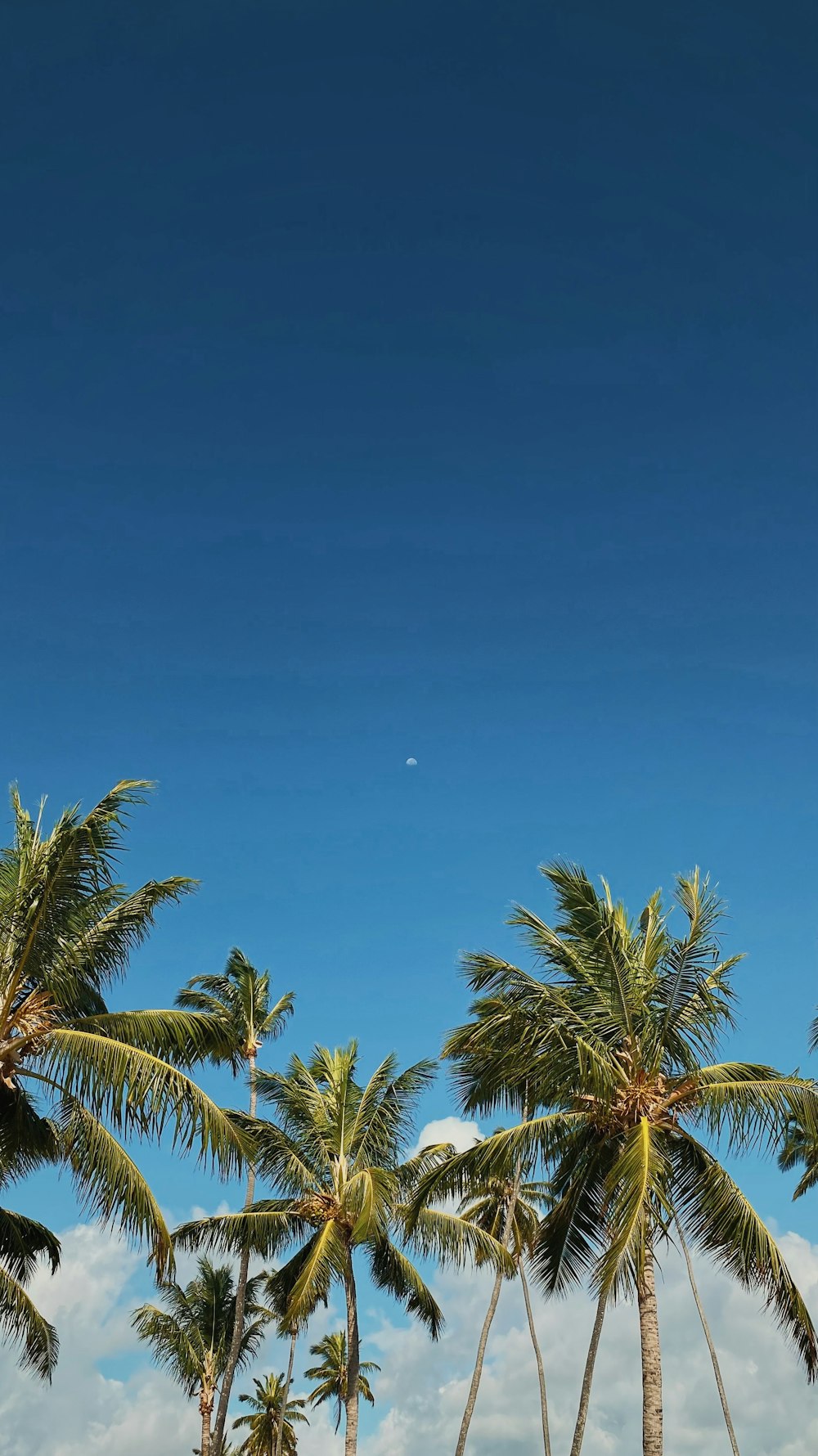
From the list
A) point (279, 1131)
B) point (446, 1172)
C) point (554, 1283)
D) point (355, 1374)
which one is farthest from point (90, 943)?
point (355, 1374)

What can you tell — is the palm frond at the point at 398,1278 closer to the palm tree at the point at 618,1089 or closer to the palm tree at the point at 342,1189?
the palm tree at the point at 342,1189

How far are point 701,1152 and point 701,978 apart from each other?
2.71 m

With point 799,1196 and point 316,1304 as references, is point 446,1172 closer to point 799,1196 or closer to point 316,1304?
point 316,1304

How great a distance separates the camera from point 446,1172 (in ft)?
64.2

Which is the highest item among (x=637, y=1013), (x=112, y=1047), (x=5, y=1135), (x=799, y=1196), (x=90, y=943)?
(x=799, y=1196)

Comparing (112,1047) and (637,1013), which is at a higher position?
(637,1013)

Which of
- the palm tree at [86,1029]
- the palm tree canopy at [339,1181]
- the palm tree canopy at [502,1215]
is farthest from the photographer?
the palm tree canopy at [502,1215]

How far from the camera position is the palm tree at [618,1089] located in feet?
59.1

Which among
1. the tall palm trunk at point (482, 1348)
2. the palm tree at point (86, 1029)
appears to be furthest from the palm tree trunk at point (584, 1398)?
the palm tree at point (86, 1029)

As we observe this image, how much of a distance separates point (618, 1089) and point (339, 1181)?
45.5 feet

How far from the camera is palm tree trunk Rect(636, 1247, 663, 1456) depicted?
56.4 ft

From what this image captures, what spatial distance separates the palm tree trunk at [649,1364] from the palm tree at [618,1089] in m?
0.02

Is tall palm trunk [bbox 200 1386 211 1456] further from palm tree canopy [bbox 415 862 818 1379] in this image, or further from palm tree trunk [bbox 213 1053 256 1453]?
palm tree canopy [bbox 415 862 818 1379]

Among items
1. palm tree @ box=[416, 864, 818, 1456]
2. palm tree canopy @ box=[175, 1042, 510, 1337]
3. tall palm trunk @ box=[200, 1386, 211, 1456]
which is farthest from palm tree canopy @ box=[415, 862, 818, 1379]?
tall palm trunk @ box=[200, 1386, 211, 1456]
